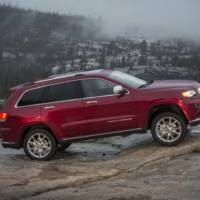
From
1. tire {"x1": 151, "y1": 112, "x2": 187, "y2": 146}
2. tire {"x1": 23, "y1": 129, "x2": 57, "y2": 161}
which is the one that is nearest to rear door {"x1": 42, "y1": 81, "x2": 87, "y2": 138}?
tire {"x1": 23, "y1": 129, "x2": 57, "y2": 161}

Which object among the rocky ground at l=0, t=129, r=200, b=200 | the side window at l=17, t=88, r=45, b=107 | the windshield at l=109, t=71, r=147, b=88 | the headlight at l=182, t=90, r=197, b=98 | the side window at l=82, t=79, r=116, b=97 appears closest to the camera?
the rocky ground at l=0, t=129, r=200, b=200

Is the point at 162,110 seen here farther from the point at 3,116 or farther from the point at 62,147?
the point at 3,116

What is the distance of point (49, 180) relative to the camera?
9062 millimetres

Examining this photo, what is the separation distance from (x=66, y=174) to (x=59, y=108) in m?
2.08

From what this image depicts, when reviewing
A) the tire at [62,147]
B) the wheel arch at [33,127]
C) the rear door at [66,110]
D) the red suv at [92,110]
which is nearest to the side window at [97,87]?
the red suv at [92,110]

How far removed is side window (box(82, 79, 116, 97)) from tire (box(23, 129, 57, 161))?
115 cm

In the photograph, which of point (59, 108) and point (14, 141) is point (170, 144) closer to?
point (59, 108)

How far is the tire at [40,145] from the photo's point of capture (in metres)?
11.3

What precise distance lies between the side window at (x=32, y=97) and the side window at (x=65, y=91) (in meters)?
0.17

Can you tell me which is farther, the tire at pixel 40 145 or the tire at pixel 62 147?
the tire at pixel 62 147

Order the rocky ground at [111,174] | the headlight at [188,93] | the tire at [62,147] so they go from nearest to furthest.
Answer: the rocky ground at [111,174], the headlight at [188,93], the tire at [62,147]

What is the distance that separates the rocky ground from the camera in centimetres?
792

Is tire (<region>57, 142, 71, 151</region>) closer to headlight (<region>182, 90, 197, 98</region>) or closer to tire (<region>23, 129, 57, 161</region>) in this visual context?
tire (<region>23, 129, 57, 161</region>)

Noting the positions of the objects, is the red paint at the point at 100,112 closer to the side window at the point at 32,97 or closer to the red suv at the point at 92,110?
the red suv at the point at 92,110
